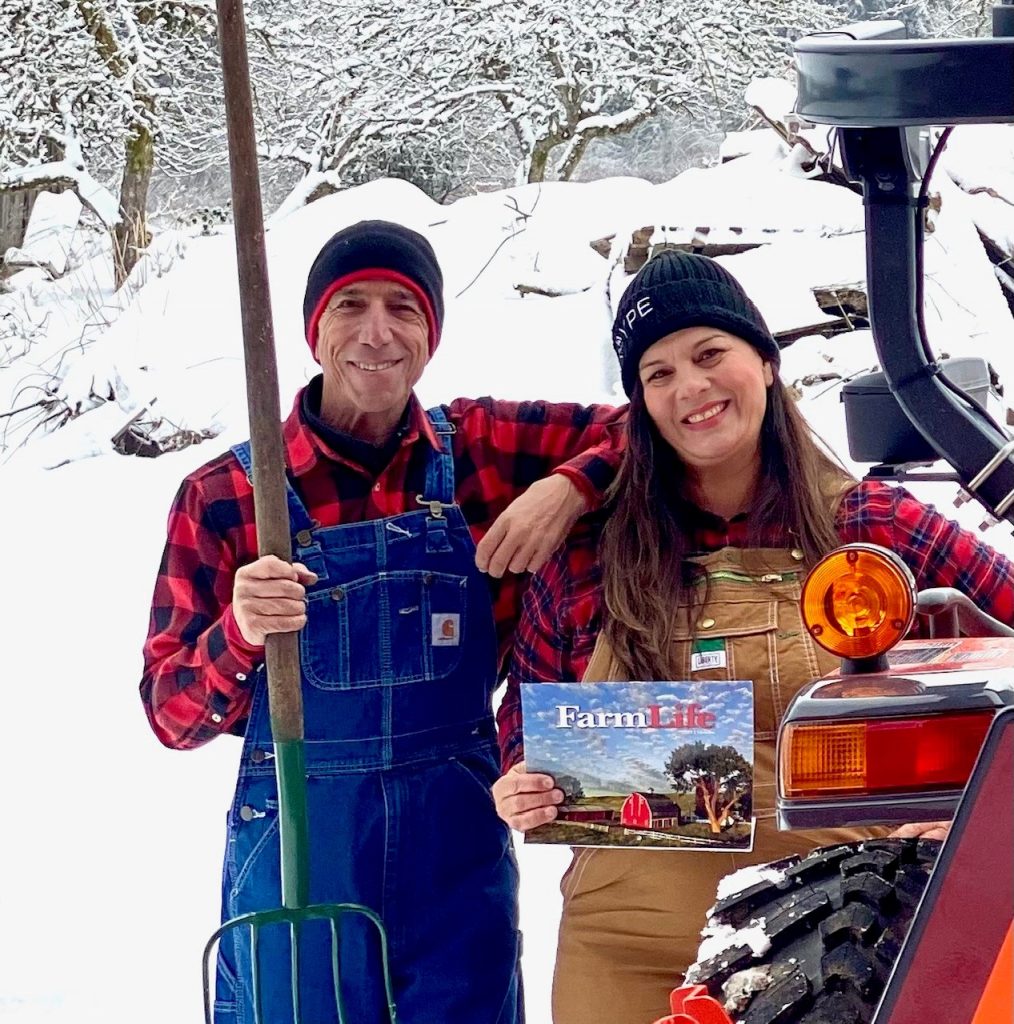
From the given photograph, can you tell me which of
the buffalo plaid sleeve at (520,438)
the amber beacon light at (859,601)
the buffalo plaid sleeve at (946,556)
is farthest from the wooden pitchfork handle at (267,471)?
the amber beacon light at (859,601)

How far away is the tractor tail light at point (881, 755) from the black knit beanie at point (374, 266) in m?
1.19

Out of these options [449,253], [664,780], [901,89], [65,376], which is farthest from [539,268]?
[901,89]

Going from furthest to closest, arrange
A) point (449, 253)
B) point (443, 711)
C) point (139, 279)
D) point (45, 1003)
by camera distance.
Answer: point (139, 279)
point (449, 253)
point (45, 1003)
point (443, 711)

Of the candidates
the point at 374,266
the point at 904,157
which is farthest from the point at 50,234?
the point at 904,157

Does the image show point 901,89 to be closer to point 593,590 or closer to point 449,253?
point 593,590

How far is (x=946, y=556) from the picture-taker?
1.99 meters

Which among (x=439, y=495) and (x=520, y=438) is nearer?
(x=439, y=495)

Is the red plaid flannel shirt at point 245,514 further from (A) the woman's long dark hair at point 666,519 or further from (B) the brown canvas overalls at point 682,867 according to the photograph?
(B) the brown canvas overalls at point 682,867

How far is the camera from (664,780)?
180 cm

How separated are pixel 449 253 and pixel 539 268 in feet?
2.15

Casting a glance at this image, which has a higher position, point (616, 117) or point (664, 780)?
point (616, 117)

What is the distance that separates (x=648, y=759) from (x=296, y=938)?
2.16 feet

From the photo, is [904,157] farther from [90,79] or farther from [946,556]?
[90,79]

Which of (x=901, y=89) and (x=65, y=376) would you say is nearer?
(x=901, y=89)
